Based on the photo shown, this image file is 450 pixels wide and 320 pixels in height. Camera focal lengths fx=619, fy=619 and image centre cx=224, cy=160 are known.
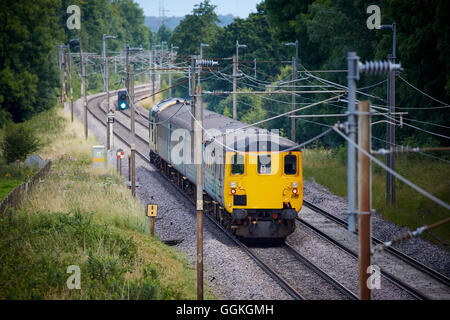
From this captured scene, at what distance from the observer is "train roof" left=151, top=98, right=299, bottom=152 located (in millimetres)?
18203

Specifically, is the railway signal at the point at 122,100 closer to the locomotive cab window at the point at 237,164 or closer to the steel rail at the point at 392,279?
the locomotive cab window at the point at 237,164

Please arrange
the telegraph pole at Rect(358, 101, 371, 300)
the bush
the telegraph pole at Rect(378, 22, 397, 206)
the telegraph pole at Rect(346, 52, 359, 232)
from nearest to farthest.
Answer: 1. the telegraph pole at Rect(358, 101, 371, 300)
2. the telegraph pole at Rect(346, 52, 359, 232)
3. the telegraph pole at Rect(378, 22, 397, 206)
4. the bush

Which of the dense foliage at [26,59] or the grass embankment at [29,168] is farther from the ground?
the dense foliage at [26,59]

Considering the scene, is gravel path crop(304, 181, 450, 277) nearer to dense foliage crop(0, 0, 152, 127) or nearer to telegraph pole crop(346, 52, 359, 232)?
telegraph pole crop(346, 52, 359, 232)

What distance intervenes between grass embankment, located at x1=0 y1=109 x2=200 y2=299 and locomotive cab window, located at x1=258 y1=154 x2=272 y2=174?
3473 millimetres

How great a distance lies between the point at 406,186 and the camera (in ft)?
84.2

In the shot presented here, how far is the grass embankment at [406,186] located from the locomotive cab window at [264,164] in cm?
597

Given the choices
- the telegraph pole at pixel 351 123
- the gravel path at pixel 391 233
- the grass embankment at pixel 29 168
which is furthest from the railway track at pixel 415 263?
the grass embankment at pixel 29 168

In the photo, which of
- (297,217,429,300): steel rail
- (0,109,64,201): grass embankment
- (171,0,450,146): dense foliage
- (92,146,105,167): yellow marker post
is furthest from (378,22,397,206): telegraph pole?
(0,109,64,201): grass embankment

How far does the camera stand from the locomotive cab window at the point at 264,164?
18.1m

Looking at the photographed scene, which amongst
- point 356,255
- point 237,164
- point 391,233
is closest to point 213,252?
point 237,164

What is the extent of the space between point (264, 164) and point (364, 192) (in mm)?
8148
